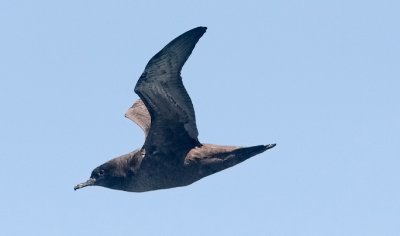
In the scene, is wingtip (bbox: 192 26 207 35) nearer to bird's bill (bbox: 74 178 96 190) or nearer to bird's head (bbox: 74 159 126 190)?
bird's head (bbox: 74 159 126 190)

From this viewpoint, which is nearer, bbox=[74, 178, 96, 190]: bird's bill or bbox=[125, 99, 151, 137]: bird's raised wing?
bbox=[74, 178, 96, 190]: bird's bill

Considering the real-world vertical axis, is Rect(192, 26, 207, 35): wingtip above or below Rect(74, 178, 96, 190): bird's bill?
above

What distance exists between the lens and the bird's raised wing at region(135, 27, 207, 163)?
20797mm

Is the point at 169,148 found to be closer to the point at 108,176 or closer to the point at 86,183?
the point at 108,176

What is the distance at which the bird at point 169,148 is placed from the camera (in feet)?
70.6

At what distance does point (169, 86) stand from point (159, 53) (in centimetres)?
107

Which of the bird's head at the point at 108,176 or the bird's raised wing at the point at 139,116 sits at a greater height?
the bird's raised wing at the point at 139,116

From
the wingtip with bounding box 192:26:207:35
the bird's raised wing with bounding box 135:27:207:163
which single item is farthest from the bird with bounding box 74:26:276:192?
the wingtip with bounding box 192:26:207:35

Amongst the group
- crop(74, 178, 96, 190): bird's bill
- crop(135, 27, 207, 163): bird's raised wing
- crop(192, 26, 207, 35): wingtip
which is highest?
crop(192, 26, 207, 35): wingtip

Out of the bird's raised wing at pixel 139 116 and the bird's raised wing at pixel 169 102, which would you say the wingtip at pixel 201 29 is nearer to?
the bird's raised wing at pixel 169 102

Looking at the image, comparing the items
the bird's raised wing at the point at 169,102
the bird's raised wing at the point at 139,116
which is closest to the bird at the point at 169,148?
the bird's raised wing at the point at 169,102

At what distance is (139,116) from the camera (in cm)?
2588

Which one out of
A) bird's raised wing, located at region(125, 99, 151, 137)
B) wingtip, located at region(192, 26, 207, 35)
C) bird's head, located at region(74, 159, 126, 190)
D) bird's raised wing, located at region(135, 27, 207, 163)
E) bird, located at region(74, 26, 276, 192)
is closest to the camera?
wingtip, located at region(192, 26, 207, 35)

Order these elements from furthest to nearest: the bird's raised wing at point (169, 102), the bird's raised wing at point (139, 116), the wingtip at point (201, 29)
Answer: the bird's raised wing at point (139, 116) → the bird's raised wing at point (169, 102) → the wingtip at point (201, 29)
